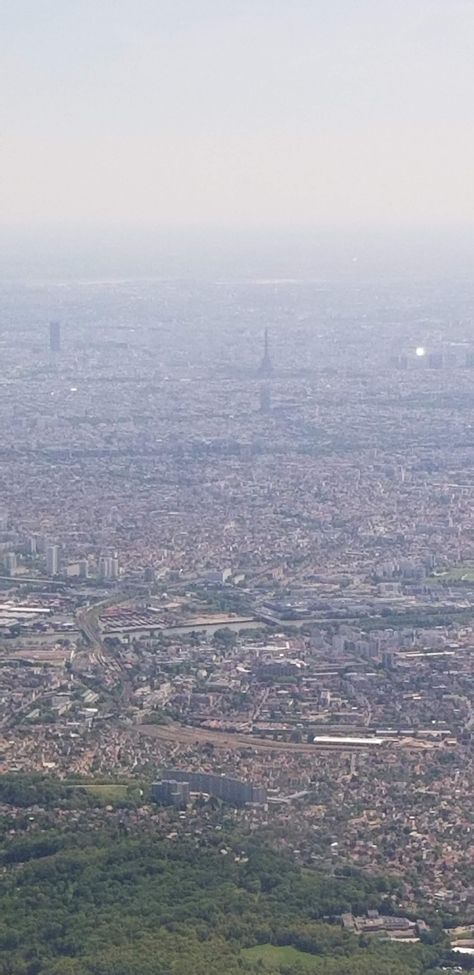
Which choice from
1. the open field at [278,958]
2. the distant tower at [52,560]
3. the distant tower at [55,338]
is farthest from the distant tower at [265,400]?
the open field at [278,958]

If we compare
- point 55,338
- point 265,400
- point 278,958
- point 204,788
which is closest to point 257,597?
point 204,788

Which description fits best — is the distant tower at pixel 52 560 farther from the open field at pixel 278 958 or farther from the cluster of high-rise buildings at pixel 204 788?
the open field at pixel 278 958

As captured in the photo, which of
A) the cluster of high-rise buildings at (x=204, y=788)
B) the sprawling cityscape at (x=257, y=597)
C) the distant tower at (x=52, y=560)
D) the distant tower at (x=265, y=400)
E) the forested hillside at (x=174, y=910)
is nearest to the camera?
the forested hillside at (x=174, y=910)

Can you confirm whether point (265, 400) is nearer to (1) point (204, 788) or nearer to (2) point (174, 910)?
(1) point (204, 788)

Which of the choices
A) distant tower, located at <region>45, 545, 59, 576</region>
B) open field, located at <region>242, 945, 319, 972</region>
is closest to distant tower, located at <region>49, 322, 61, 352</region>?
distant tower, located at <region>45, 545, 59, 576</region>

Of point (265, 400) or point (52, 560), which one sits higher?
point (52, 560)

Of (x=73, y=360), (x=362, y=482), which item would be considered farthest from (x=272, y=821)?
(x=73, y=360)

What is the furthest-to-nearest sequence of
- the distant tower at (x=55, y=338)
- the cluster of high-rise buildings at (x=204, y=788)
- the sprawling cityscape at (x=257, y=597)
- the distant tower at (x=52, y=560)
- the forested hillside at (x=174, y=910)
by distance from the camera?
the distant tower at (x=55, y=338) < the distant tower at (x=52, y=560) < the sprawling cityscape at (x=257, y=597) < the cluster of high-rise buildings at (x=204, y=788) < the forested hillside at (x=174, y=910)

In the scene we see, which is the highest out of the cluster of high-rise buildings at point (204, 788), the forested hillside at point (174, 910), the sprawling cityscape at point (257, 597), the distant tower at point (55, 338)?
the cluster of high-rise buildings at point (204, 788)

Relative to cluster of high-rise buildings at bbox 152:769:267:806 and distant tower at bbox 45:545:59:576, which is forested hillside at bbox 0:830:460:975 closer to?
cluster of high-rise buildings at bbox 152:769:267:806

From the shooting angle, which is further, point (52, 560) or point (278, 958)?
point (52, 560)

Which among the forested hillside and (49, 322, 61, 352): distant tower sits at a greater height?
the forested hillside
